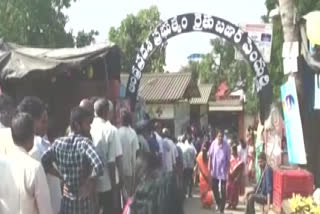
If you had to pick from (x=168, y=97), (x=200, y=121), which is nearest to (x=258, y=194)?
(x=168, y=97)

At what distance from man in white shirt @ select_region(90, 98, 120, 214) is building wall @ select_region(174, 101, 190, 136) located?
2171cm

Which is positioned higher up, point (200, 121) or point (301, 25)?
point (301, 25)

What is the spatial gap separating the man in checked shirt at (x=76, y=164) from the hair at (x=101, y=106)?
1638mm

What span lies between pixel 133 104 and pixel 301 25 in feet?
16.0

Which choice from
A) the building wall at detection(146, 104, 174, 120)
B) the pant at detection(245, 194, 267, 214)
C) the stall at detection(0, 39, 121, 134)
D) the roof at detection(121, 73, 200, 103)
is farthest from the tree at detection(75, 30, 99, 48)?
the pant at detection(245, 194, 267, 214)

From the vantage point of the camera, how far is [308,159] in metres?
10.9

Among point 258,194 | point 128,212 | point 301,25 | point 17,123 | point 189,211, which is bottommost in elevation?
point 189,211

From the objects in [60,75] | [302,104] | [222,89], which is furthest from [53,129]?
[222,89]

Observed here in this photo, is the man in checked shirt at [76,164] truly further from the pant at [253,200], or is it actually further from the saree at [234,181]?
the saree at [234,181]

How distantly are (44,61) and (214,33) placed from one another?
5776 millimetres

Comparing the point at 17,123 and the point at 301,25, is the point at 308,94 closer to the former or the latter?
the point at 301,25

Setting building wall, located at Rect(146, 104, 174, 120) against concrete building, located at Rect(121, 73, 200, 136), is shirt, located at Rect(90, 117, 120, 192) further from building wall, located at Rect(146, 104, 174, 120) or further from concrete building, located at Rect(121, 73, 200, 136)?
building wall, located at Rect(146, 104, 174, 120)

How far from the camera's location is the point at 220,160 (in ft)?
50.8

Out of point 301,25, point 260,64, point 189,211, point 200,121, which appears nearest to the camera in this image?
point 301,25
